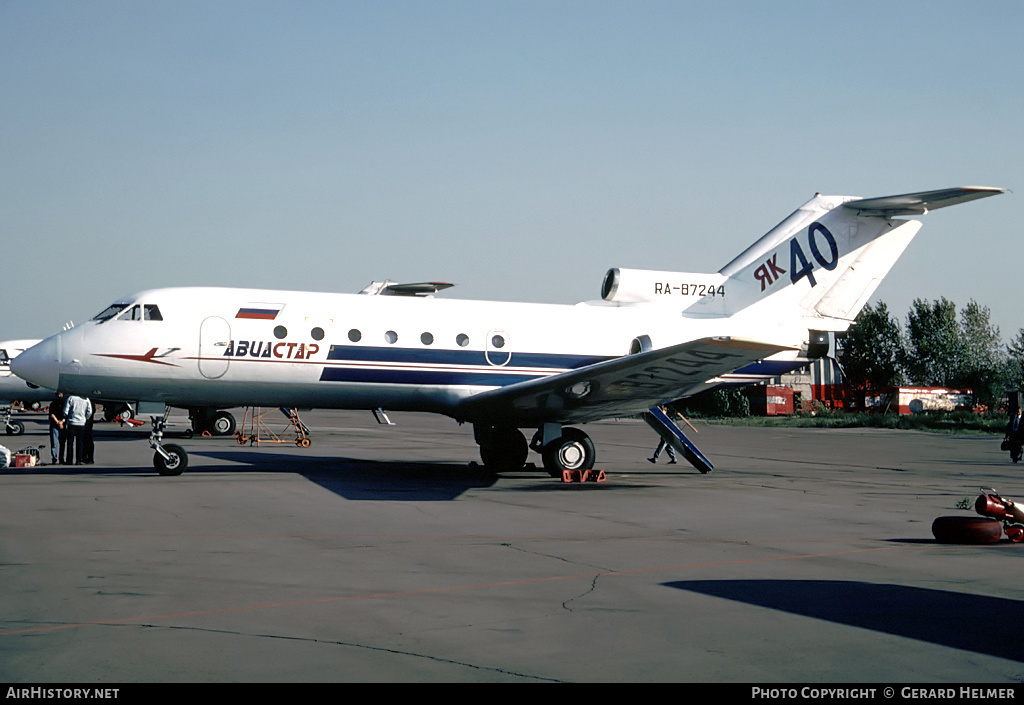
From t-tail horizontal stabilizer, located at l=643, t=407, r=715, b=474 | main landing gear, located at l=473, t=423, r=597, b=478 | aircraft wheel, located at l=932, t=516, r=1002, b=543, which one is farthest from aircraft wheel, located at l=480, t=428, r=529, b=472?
aircraft wheel, located at l=932, t=516, r=1002, b=543

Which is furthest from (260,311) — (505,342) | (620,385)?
(620,385)

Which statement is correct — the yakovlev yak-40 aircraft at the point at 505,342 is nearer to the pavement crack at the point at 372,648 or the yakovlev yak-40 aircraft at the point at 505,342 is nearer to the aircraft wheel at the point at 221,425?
the pavement crack at the point at 372,648

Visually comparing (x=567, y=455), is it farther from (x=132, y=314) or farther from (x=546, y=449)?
(x=132, y=314)

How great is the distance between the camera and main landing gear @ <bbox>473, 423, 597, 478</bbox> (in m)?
18.8

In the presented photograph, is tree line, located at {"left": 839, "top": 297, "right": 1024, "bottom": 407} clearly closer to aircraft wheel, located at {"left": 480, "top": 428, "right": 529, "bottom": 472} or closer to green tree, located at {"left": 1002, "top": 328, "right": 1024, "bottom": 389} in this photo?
green tree, located at {"left": 1002, "top": 328, "right": 1024, "bottom": 389}

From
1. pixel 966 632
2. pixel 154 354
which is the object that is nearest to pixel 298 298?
pixel 154 354

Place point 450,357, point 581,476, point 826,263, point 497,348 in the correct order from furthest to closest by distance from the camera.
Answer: point 826,263, point 497,348, point 450,357, point 581,476

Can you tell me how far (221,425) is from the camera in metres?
34.7

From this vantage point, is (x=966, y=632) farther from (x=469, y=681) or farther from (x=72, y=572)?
(x=72, y=572)

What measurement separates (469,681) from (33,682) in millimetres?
2401

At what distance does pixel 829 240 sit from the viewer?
819 inches

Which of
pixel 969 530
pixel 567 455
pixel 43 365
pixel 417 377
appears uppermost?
pixel 43 365

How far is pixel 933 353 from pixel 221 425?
8835 cm

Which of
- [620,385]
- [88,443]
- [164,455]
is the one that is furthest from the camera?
[88,443]
